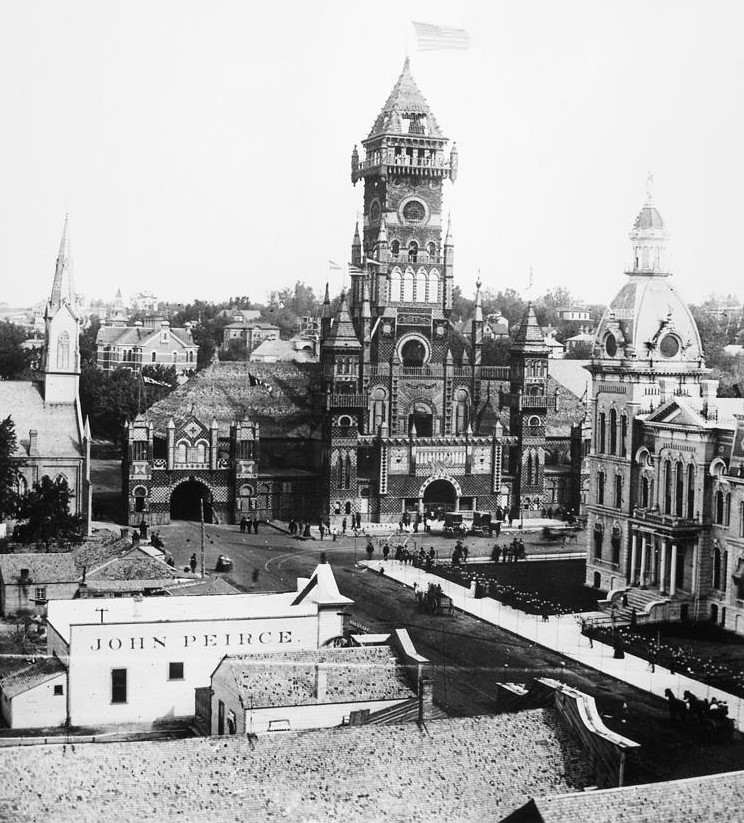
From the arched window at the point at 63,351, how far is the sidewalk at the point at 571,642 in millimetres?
24254

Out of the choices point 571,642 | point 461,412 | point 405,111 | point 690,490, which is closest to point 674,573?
point 690,490

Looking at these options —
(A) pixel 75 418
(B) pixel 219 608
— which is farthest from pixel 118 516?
(B) pixel 219 608

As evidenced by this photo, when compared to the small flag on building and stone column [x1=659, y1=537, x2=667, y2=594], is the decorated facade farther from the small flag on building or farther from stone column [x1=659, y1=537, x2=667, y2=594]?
the small flag on building

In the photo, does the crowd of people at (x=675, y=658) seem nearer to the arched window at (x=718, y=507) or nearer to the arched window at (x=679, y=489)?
the arched window at (x=718, y=507)

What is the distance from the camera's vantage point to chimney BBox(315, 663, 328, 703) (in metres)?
34.3

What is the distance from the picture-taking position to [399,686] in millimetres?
34406

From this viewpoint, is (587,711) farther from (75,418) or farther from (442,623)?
(75,418)

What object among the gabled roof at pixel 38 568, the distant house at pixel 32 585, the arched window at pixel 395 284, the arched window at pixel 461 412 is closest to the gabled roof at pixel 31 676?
the distant house at pixel 32 585

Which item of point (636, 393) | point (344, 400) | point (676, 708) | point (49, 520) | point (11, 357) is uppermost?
point (11, 357)

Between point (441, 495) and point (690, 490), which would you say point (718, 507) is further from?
point (441, 495)

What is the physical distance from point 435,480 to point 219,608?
42.6 metres

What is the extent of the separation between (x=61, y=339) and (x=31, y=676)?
4016 cm

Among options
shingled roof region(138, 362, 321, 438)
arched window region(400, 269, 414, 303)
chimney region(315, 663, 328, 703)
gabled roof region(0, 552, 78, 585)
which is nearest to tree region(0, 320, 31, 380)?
shingled roof region(138, 362, 321, 438)

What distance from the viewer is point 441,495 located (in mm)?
86312
